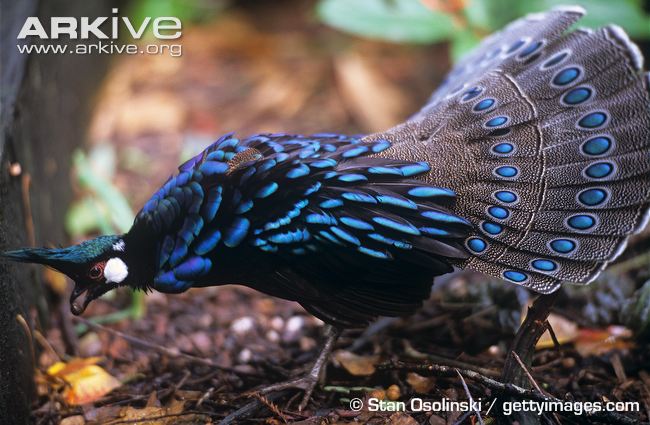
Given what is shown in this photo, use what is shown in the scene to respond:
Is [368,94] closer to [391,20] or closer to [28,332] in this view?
[391,20]

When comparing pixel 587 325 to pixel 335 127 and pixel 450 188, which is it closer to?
pixel 450 188

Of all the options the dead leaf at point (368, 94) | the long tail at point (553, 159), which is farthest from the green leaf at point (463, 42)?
the long tail at point (553, 159)

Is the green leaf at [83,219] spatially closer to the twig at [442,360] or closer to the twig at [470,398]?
the twig at [442,360]

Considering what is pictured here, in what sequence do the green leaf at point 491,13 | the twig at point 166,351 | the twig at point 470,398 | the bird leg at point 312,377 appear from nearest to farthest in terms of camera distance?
the twig at point 470,398
the bird leg at point 312,377
the twig at point 166,351
the green leaf at point 491,13

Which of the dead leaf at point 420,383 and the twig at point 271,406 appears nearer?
the twig at point 271,406

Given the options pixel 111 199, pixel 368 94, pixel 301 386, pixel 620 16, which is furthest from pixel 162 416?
pixel 368 94

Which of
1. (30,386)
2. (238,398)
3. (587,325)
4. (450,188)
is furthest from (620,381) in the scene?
A: (30,386)
